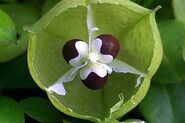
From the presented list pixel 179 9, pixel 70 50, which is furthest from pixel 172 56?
pixel 70 50

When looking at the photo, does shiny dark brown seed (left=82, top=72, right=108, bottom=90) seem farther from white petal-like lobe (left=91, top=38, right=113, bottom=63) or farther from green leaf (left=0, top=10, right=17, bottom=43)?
green leaf (left=0, top=10, right=17, bottom=43)

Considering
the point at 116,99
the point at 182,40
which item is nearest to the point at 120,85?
the point at 116,99

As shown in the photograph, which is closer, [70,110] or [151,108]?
[70,110]

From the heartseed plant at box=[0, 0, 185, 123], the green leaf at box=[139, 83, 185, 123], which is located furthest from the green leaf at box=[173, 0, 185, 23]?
the green leaf at box=[139, 83, 185, 123]

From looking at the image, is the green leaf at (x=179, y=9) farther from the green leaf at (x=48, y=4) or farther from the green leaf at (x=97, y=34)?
the green leaf at (x=48, y=4)

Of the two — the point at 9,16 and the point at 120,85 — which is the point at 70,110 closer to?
the point at 120,85

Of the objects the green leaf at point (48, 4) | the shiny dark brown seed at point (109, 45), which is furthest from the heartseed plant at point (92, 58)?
the green leaf at point (48, 4)
